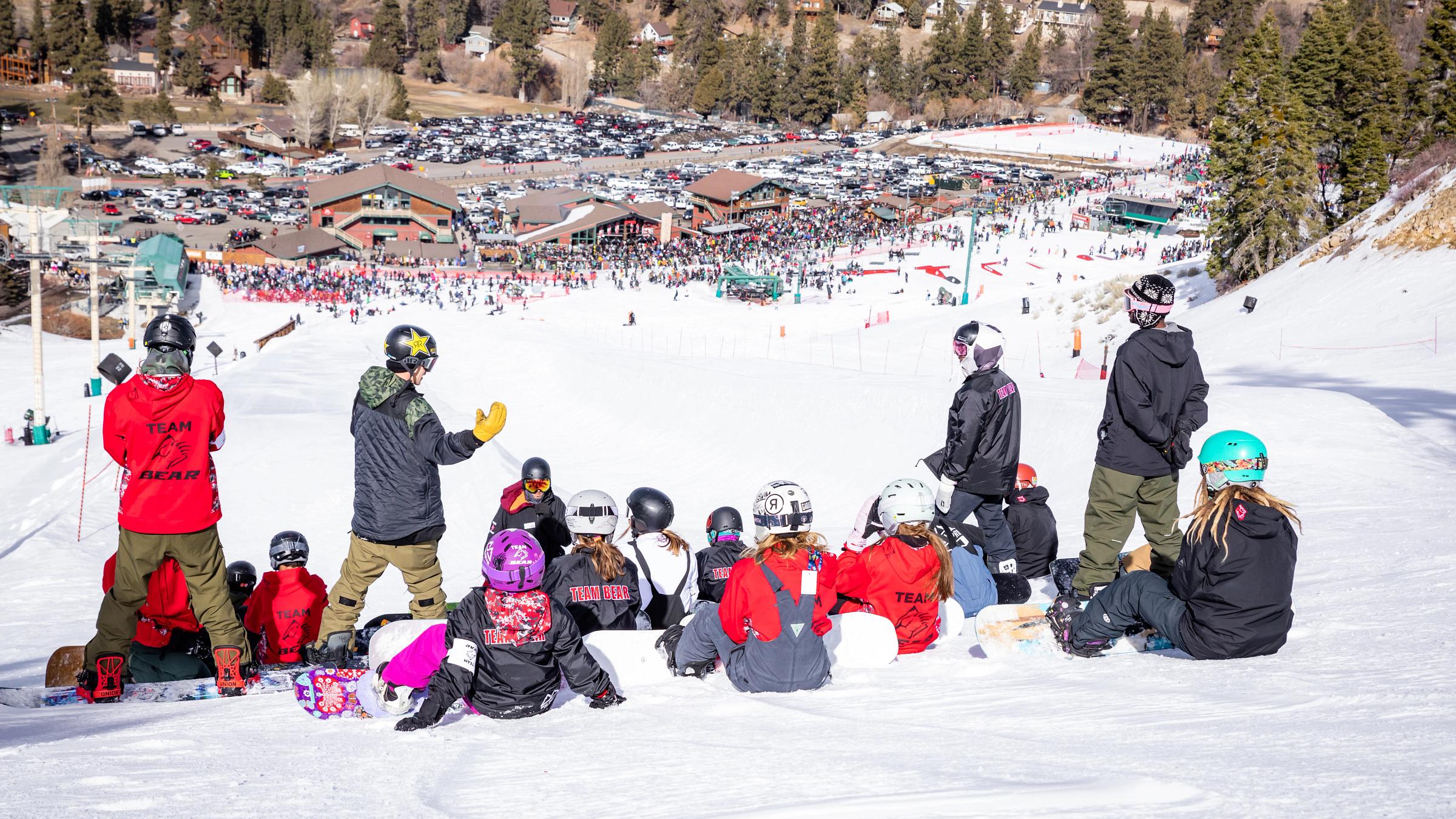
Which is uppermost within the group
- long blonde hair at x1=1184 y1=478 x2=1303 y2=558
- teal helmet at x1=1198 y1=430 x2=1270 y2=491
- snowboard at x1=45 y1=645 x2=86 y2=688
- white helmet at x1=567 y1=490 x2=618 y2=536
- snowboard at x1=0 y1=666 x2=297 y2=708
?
teal helmet at x1=1198 y1=430 x2=1270 y2=491

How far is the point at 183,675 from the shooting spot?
6.05m

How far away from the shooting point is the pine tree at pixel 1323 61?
1987 inches

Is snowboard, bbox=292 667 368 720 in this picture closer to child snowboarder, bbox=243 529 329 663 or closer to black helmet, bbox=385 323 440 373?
child snowboarder, bbox=243 529 329 663

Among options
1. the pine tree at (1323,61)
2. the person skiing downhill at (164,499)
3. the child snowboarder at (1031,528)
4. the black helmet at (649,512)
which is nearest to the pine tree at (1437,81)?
the pine tree at (1323,61)

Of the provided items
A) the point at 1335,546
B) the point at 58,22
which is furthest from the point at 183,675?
the point at 58,22

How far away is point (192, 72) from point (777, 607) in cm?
12531

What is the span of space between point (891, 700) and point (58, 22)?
396ft

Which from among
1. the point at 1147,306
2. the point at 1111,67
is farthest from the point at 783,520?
the point at 1111,67

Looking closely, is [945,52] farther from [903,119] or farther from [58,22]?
[58,22]

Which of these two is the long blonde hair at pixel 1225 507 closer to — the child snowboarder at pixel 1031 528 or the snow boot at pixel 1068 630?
the snow boot at pixel 1068 630

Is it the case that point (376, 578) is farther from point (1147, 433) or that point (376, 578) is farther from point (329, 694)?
point (1147, 433)

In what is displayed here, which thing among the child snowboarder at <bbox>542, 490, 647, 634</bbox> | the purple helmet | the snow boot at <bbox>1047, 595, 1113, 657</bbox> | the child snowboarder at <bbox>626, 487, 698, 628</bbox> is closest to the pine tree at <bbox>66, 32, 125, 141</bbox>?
the child snowboarder at <bbox>626, 487, 698, 628</bbox>

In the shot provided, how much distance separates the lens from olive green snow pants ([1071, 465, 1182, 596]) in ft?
19.3

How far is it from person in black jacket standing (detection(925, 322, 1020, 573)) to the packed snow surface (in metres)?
1.04
